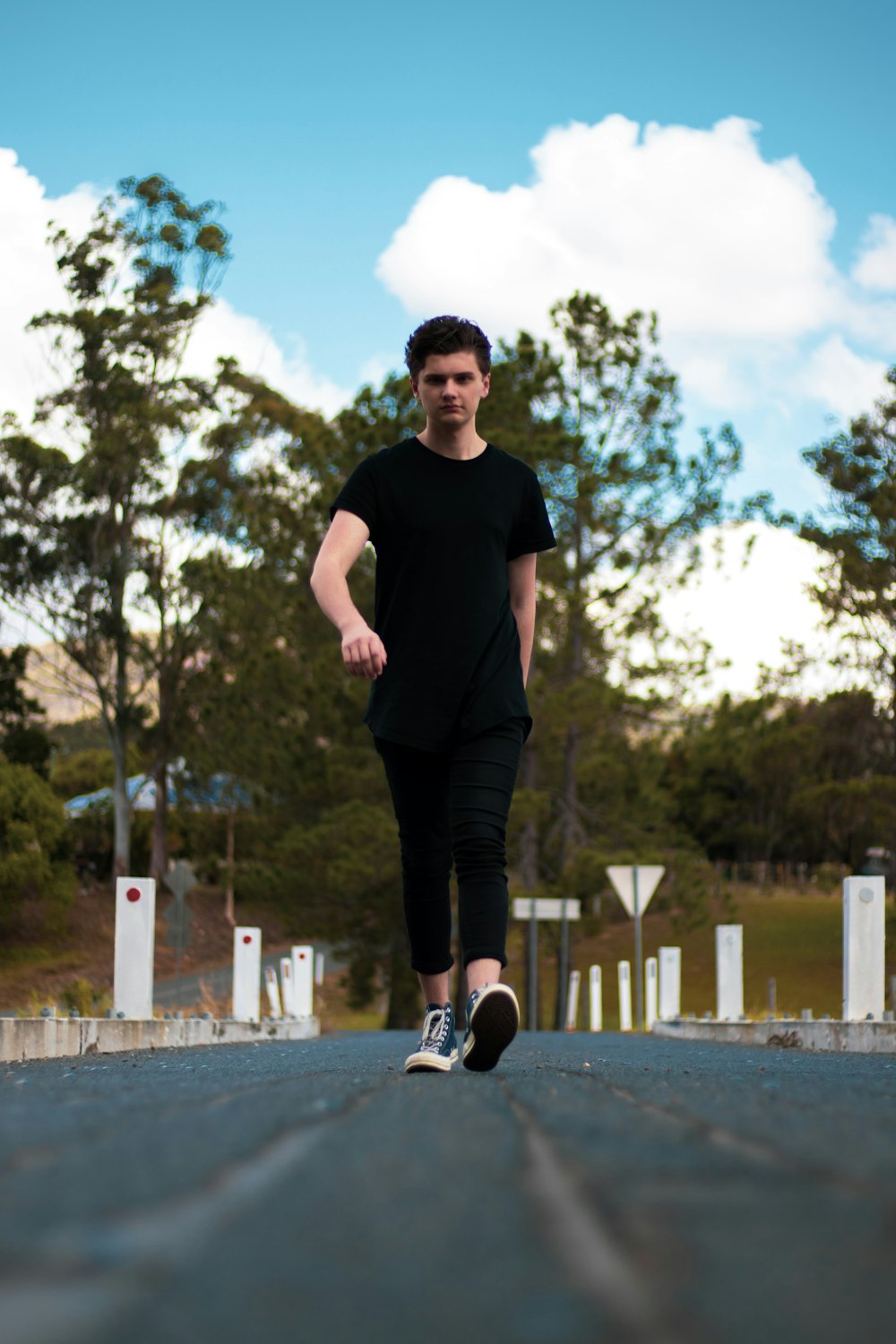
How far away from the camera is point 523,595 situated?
17.2ft

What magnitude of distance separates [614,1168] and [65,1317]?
0.69m

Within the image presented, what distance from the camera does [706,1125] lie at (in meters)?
1.93

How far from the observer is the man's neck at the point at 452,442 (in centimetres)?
498

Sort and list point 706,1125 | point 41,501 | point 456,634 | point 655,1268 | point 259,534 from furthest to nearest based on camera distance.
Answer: point 41,501, point 259,534, point 456,634, point 706,1125, point 655,1268

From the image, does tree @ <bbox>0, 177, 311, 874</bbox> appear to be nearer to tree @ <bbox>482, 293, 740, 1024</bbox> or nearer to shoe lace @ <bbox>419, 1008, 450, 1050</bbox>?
tree @ <bbox>482, 293, 740, 1024</bbox>

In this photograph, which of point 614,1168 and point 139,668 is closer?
point 614,1168

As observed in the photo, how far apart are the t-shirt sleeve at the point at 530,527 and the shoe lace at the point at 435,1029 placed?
58.1 inches

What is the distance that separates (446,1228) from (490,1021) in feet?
9.59

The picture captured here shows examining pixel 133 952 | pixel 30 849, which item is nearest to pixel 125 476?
pixel 30 849

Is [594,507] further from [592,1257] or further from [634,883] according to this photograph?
[592,1257]

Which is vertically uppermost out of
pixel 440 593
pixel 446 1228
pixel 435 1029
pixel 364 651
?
pixel 440 593

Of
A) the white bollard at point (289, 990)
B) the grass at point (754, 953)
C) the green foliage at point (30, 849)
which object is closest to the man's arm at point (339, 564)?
the white bollard at point (289, 990)

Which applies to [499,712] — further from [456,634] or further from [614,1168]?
[614,1168]

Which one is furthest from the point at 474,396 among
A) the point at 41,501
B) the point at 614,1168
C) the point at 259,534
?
the point at 41,501
